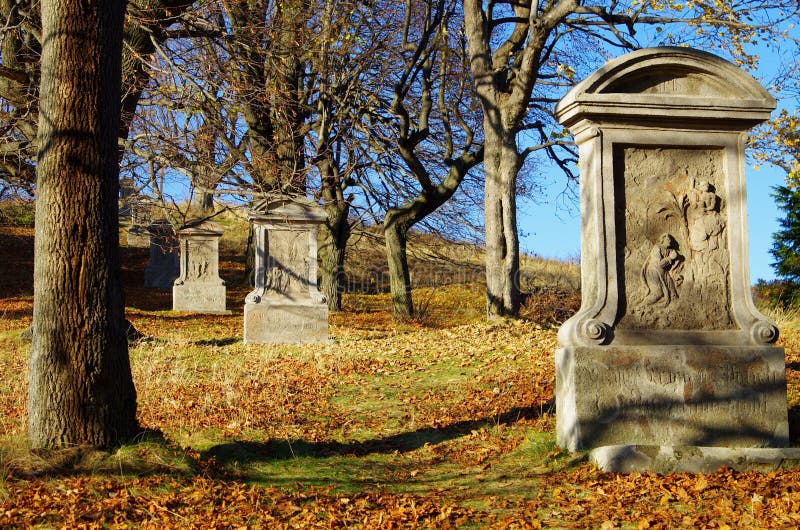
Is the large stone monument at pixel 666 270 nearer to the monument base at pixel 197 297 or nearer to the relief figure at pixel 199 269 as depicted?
the monument base at pixel 197 297

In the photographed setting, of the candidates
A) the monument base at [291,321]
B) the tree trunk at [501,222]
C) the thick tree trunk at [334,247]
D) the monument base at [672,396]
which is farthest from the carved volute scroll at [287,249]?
the monument base at [672,396]

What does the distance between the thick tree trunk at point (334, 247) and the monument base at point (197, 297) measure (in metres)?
3.16

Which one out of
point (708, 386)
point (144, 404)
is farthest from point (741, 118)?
point (144, 404)

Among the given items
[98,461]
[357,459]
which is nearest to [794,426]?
[357,459]

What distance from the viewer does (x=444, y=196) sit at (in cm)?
1880

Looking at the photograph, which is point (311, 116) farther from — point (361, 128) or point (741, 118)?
point (741, 118)

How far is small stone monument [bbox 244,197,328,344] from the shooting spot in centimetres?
1390

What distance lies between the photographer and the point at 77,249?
17.4 feet

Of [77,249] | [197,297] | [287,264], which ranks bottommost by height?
[197,297]

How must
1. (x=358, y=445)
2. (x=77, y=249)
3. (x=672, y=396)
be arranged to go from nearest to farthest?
(x=77, y=249), (x=672, y=396), (x=358, y=445)

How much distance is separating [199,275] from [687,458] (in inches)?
686

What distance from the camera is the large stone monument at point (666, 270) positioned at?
6176mm

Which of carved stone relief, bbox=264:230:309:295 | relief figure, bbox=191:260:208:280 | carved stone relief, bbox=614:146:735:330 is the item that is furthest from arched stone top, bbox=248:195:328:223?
carved stone relief, bbox=614:146:735:330

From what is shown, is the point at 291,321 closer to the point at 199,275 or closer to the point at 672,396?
the point at 199,275
